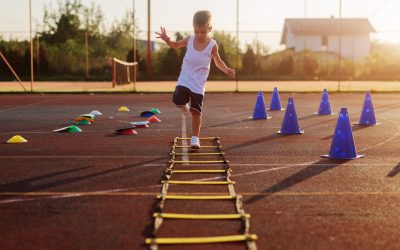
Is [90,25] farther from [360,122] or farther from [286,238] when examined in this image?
[286,238]

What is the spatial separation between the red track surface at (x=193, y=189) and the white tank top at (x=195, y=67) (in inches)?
42.1

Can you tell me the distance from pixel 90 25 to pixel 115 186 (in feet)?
Result: 167

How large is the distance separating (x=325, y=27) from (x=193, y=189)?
7105 centimetres

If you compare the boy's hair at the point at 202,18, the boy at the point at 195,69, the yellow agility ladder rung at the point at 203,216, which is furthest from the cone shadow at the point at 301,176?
the boy's hair at the point at 202,18

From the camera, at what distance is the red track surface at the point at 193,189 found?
436cm

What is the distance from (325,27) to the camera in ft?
243

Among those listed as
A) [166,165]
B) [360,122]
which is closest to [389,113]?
[360,122]

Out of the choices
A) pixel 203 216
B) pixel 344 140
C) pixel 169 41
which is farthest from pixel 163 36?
pixel 203 216

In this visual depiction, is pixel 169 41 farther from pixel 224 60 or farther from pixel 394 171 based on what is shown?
pixel 224 60

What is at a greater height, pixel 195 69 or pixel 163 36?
pixel 163 36

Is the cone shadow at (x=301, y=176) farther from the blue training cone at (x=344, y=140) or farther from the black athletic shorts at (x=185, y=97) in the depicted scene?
the black athletic shorts at (x=185, y=97)

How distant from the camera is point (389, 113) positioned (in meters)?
15.7

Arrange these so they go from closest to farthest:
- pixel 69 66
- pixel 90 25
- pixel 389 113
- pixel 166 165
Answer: pixel 166 165 < pixel 389 113 < pixel 69 66 < pixel 90 25

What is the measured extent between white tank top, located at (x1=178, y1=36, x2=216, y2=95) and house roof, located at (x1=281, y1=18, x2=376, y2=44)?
6574cm
